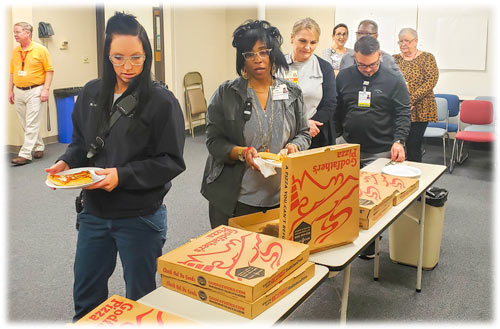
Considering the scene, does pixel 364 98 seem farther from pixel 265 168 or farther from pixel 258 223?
pixel 258 223

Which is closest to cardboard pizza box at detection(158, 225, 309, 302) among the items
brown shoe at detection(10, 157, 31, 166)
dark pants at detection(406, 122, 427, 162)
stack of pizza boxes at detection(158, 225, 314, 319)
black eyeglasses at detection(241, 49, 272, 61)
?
stack of pizza boxes at detection(158, 225, 314, 319)

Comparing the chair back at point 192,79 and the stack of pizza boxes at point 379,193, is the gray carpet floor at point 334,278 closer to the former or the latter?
the stack of pizza boxes at point 379,193

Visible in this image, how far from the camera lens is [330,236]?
175cm

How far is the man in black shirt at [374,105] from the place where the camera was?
302 cm

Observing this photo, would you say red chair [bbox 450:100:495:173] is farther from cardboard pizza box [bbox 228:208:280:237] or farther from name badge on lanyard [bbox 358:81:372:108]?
cardboard pizza box [bbox 228:208:280:237]

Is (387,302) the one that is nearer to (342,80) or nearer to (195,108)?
(342,80)

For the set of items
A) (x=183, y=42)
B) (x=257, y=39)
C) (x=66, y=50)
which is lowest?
(x=257, y=39)

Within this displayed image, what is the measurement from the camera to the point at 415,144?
4289mm

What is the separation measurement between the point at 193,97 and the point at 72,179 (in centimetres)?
586

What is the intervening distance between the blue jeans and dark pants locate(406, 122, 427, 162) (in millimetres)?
2933

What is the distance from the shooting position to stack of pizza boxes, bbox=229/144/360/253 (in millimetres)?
1582

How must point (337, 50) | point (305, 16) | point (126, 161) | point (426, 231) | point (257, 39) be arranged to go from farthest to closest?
1. point (305, 16)
2. point (337, 50)
3. point (426, 231)
4. point (257, 39)
5. point (126, 161)

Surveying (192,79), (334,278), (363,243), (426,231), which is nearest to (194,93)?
(192,79)

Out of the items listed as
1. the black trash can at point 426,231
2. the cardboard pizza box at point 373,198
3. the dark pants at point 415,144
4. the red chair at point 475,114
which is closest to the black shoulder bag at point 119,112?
the cardboard pizza box at point 373,198
